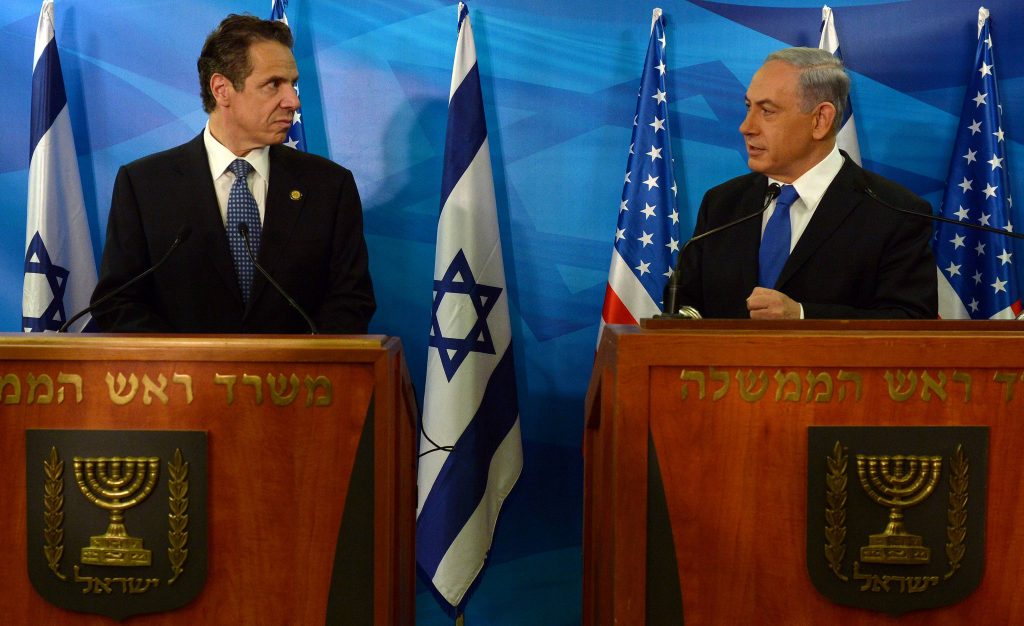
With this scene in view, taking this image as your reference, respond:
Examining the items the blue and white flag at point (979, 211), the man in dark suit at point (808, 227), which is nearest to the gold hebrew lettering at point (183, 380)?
the man in dark suit at point (808, 227)

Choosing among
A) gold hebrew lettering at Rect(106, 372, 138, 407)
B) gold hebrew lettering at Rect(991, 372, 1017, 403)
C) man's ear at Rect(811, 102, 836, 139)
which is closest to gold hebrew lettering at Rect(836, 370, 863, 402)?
gold hebrew lettering at Rect(991, 372, 1017, 403)

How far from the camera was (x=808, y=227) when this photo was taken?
2.71 meters

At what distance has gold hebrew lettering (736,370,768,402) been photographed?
169 cm

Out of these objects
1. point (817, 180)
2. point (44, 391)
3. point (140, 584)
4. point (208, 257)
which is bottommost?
point (140, 584)

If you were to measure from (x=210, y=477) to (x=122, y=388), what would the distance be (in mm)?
205

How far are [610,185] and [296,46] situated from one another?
1.22 meters

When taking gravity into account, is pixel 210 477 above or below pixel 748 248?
below

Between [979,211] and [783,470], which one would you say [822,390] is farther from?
[979,211]

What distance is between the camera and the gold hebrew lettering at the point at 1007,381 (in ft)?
5.54

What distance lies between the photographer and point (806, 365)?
1684 millimetres

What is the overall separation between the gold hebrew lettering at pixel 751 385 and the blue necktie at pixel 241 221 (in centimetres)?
148

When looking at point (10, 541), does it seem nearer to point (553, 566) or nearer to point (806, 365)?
point (806, 365)

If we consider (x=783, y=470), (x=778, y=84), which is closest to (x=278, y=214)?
(x=778, y=84)

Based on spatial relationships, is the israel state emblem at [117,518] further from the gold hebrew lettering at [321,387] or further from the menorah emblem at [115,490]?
the gold hebrew lettering at [321,387]
